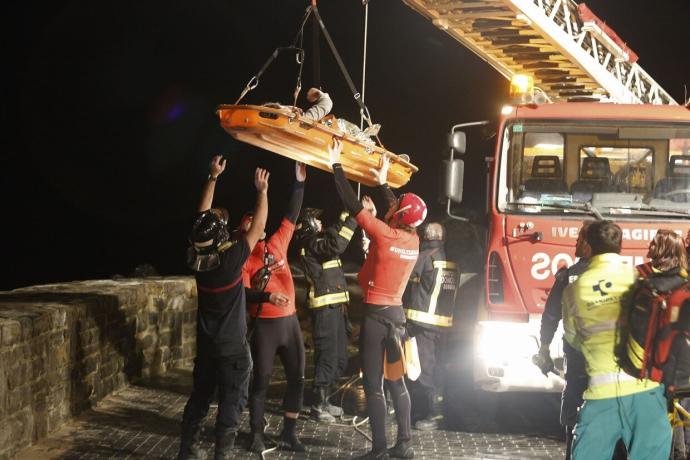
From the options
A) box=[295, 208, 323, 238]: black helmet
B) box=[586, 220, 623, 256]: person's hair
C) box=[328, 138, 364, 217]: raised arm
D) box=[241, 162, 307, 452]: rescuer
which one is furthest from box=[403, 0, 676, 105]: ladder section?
box=[586, 220, 623, 256]: person's hair

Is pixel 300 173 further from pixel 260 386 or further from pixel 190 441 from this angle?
pixel 190 441

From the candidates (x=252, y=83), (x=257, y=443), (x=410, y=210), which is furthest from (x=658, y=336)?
(x=252, y=83)

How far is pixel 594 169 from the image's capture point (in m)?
8.14

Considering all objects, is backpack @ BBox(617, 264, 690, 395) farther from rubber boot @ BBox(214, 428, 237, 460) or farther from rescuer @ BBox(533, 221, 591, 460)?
rubber boot @ BBox(214, 428, 237, 460)

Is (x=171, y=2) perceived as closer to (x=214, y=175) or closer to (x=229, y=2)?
(x=229, y=2)

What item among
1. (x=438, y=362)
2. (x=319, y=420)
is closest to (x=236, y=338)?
(x=319, y=420)

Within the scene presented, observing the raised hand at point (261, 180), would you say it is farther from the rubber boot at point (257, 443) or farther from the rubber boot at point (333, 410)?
the rubber boot at point (333, 410)

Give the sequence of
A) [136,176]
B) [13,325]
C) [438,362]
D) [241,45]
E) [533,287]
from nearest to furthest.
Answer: [13,325]
[533,287]
[438,362]
[241,45]
[136,176]

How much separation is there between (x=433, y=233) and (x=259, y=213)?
9.13ft

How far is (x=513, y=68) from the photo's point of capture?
12.8m

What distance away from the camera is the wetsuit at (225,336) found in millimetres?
6035

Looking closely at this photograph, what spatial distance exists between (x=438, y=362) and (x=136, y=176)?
5121cm

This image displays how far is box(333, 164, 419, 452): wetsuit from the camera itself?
22.0ft

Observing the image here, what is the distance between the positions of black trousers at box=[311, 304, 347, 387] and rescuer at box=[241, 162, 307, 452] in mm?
1246
